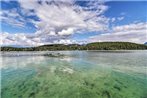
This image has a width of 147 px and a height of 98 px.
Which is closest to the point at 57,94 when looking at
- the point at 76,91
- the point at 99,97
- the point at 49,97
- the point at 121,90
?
the point at 49,97

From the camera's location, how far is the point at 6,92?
501 inches

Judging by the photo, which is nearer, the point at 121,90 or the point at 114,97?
the point at 114,97

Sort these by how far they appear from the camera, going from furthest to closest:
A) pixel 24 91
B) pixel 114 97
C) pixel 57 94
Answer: pixel 24 91 < pixel 57 94 < pixel 114 97

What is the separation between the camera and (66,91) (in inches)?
507

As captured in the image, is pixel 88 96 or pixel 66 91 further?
pixel 66 91

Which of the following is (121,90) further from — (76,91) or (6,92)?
(6,92)

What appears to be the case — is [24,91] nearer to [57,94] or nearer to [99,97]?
[57,94]

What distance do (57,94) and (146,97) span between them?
6.96 meters

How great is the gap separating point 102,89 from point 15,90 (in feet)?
25.6

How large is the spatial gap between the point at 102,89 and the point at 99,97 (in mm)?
2079

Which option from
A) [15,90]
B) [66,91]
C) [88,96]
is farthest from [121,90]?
[15,90]

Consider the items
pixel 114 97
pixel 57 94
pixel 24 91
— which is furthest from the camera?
pixel 24 91

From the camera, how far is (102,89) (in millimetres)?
13266

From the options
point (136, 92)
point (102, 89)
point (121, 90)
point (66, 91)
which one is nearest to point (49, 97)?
point (66, 91)
